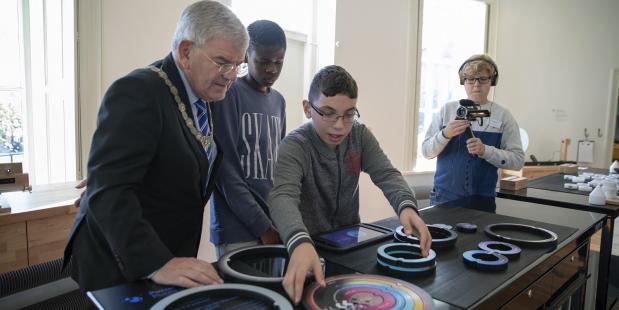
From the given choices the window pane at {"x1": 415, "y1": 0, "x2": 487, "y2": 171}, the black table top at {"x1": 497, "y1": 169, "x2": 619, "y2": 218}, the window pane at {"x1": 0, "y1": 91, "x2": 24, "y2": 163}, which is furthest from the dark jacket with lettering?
the window pane at {"x1": 415, "y1": 0, "x2": 487, "y2": 171}

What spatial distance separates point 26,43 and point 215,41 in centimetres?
189

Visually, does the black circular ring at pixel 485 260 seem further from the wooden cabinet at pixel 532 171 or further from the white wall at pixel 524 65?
the wooden cabinet at pixel 532 171

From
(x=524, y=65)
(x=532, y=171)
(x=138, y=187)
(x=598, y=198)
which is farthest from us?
(x=524, y=65)

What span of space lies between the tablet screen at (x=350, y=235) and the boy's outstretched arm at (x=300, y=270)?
0.89 ft

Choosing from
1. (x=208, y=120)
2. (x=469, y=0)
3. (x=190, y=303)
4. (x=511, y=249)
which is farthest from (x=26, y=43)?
(x=469, y=0)

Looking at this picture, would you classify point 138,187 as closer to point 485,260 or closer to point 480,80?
point 485,260

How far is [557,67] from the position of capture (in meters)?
5.78

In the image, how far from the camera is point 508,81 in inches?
212

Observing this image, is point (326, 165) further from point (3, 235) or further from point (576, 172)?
point (576, 172)

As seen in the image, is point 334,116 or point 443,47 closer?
point 334,116

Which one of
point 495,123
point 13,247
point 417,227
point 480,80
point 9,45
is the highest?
point 9,45

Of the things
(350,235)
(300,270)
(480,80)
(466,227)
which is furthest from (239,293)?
(480,80)

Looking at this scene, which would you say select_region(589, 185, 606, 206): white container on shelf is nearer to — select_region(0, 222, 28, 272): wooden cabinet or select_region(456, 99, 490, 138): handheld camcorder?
select_region(456, 99, 490, 138): handheld camcorder

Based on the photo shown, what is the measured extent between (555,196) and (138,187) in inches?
84.0
